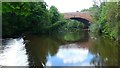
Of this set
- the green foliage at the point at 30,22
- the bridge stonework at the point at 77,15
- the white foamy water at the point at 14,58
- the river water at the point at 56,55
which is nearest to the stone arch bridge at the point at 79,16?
the bridge stonework at the point at 77,15

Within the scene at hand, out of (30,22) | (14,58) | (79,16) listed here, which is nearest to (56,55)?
(14,58)

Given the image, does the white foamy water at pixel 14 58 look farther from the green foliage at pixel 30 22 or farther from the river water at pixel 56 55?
the green foliage at pixel 30 22

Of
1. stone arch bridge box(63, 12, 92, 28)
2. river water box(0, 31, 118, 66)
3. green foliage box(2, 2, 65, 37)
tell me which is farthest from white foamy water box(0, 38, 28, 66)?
stone arch bridge box(63, 12, 92, 28)

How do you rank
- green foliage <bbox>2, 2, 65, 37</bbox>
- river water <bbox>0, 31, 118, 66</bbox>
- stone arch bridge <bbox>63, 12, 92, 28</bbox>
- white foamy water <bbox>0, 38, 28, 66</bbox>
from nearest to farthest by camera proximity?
white foamy water <bbox>0, 38, 28, 66</bbox>
river water <bbox>0, 31, 118, 66</bbox>
green foliage <bbox>2, 2, 65, 37</bbox>
stone arch bridge <bbox>63, 12, 92, 28</bbox>

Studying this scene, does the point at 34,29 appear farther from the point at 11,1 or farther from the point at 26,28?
the point at 11,1

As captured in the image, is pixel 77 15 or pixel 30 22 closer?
pixel 30 22

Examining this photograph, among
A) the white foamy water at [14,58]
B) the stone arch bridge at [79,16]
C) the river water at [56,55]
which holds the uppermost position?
the stone arch bridge at [79,16]

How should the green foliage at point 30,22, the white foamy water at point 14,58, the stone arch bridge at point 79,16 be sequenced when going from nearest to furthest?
1. the white foamy water at point 14,58
2. the green foliage at point 30,22
3. the stone arch bridge at point 79,16

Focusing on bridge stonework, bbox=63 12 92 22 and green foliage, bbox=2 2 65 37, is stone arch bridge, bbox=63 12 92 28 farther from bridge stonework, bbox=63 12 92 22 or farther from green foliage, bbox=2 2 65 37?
green foliage, bbox=2 2 65 37

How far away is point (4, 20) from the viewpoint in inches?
1599

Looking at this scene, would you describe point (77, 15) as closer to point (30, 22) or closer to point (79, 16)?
point (79, 16)

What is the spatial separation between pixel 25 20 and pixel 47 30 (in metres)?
9.79

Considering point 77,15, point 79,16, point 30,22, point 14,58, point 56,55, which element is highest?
point 77,15

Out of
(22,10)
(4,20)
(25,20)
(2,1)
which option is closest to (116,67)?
(22,10)
